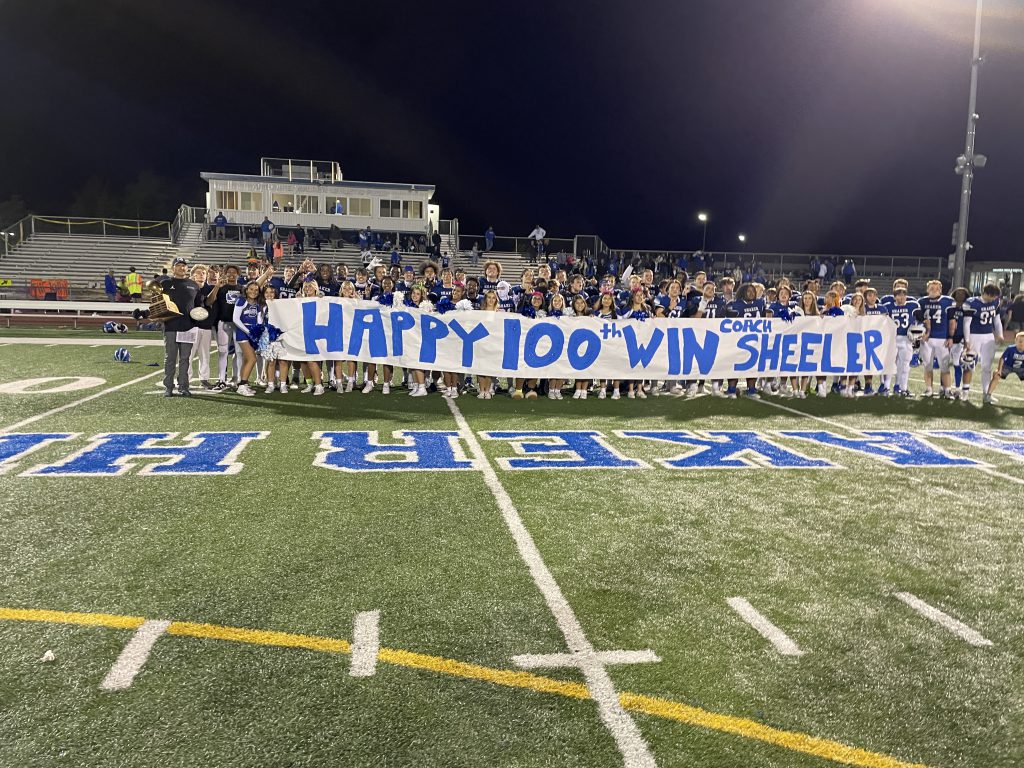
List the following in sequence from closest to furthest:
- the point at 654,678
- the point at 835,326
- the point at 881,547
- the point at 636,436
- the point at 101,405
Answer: the point at 654,678 < the point at 881,547 < the point at 636,436 < the point at 101,405 < the point at 835,326

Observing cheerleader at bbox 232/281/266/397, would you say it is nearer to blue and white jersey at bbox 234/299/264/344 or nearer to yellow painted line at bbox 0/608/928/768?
blue and white jersey at bbox 234/299/264/344

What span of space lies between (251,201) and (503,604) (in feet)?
133

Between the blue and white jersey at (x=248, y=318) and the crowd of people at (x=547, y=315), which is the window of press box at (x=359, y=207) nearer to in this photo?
the crowd of people at (x=547, y=315)

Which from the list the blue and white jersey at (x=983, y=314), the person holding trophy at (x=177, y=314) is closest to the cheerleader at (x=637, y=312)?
the blue and white jersey at (x=983, y=314)

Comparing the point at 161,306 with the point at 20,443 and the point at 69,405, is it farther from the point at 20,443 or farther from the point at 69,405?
the point at 20,443

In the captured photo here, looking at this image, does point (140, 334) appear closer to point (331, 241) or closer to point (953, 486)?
point (331, 241)

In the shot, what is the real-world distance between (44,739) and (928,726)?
10.2 ft

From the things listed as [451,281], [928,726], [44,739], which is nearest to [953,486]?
[928,726]

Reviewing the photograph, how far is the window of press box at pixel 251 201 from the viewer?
39.1 metres

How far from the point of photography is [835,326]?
10.8 m

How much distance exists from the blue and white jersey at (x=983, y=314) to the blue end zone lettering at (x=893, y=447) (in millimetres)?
3910

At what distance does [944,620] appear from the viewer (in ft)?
10.8

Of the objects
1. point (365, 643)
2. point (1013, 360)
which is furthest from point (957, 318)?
point (365, 643)

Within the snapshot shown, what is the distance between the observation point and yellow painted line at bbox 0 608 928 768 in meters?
2.35
